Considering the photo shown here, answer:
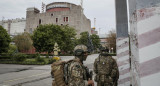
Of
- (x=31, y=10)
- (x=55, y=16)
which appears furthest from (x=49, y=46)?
(x=31, y=10)

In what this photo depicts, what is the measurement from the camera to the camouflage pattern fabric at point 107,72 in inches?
133

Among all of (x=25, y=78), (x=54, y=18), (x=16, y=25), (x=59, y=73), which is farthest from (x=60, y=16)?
(x=59, y=73)

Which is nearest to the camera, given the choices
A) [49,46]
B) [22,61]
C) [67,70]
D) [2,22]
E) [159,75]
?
[159,75]

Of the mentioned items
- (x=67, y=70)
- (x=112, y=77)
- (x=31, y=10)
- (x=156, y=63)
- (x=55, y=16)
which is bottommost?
(x=112, y=77)

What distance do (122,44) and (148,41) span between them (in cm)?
318

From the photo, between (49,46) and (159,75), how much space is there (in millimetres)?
25440

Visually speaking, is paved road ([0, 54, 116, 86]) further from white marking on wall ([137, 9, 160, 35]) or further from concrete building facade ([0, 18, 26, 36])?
concrete building facade ([0, 18, 26, 36])

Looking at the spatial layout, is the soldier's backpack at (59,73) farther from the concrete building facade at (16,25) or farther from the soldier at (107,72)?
the concrete building facade at (16,25)

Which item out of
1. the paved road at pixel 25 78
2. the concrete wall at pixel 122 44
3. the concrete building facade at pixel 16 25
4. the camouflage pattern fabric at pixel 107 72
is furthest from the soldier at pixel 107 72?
the concrete building facade at pixel 16 25

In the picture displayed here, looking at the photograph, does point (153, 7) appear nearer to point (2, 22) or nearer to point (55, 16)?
point (55, 16)

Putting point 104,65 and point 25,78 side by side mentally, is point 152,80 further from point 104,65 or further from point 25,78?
point 25,78

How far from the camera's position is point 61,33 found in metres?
31.4

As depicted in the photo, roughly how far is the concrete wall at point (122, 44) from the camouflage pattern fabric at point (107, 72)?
990 millimetres

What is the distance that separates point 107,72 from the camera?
11.2 feet
